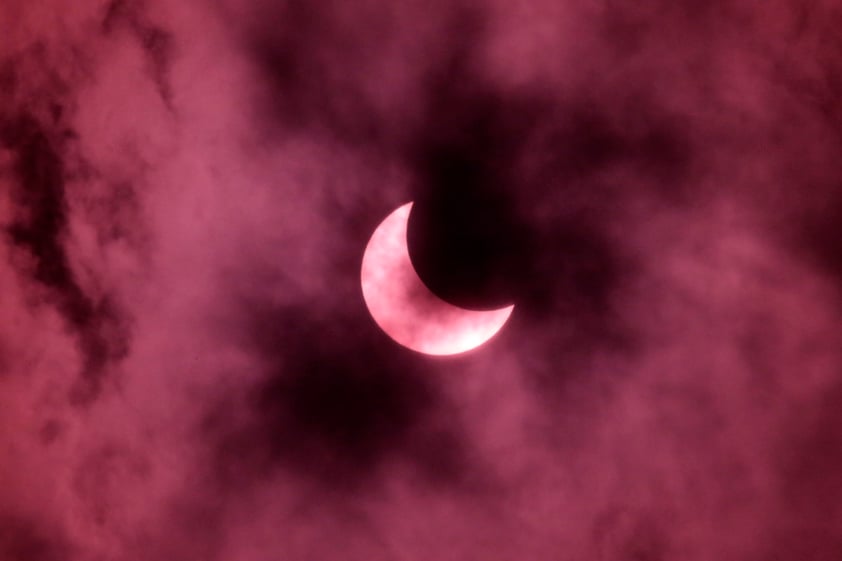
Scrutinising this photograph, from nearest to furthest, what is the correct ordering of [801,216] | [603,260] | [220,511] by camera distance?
[801,216]
[603,260]
[220,511]

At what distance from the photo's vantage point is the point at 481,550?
12.5m

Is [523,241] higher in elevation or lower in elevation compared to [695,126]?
lower

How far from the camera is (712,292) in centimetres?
1157

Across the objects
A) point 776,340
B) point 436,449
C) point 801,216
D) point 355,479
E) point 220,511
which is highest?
point 801,216

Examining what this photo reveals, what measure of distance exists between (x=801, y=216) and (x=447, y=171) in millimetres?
7420

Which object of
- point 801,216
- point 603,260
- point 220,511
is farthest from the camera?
point 220,511

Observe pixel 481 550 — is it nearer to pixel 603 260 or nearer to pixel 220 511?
pixel 220 511

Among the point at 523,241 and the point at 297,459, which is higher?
the point at 523,241

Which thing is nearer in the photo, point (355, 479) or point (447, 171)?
point (447, 171)

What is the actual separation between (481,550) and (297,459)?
4.91 m

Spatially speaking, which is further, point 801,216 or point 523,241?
point 523,241

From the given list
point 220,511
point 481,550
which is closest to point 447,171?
point 481,550

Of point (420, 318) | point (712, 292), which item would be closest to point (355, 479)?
point (420, 318)

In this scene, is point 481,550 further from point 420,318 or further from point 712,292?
point 712,292
